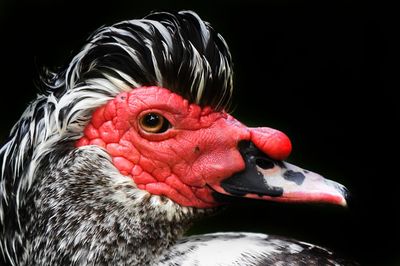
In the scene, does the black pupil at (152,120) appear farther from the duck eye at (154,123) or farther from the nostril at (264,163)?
the nostril at (264,163)

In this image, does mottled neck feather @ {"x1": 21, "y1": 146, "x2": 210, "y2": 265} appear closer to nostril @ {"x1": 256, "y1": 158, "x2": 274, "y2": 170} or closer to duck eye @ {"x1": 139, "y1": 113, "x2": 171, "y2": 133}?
duck eye @ {"x1": 139, "y1": 113, "x2": 171, "y2": 133}

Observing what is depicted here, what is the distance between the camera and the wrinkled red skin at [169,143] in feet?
9.68

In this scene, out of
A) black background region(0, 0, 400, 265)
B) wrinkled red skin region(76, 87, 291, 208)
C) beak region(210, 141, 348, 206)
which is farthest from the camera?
black background region(0, 0, 400, 265)

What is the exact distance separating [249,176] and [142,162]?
0.40m

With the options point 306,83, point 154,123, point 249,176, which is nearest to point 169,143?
point 154,123

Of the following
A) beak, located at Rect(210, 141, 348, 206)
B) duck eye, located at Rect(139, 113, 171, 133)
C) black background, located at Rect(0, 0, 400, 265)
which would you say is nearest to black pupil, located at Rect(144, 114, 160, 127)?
duck eye, located at Rect(139, 113, 171, 133)

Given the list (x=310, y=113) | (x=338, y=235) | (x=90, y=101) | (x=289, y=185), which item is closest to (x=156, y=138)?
(x=90, y=101)

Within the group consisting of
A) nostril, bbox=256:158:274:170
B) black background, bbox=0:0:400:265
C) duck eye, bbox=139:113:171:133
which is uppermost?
duck eye, bbox=139:113:171:133

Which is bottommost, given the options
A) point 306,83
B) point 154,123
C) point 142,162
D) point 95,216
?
point 306,83

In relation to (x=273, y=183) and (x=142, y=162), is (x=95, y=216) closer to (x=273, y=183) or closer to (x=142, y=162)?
(x=142, y=162)

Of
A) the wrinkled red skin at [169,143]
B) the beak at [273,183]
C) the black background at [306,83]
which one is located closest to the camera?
the beak at [273,183]

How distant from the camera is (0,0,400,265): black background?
5480mm

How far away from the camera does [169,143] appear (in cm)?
296

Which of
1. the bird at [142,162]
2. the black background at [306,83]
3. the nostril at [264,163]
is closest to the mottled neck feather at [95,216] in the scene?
the bird at [142,162]
